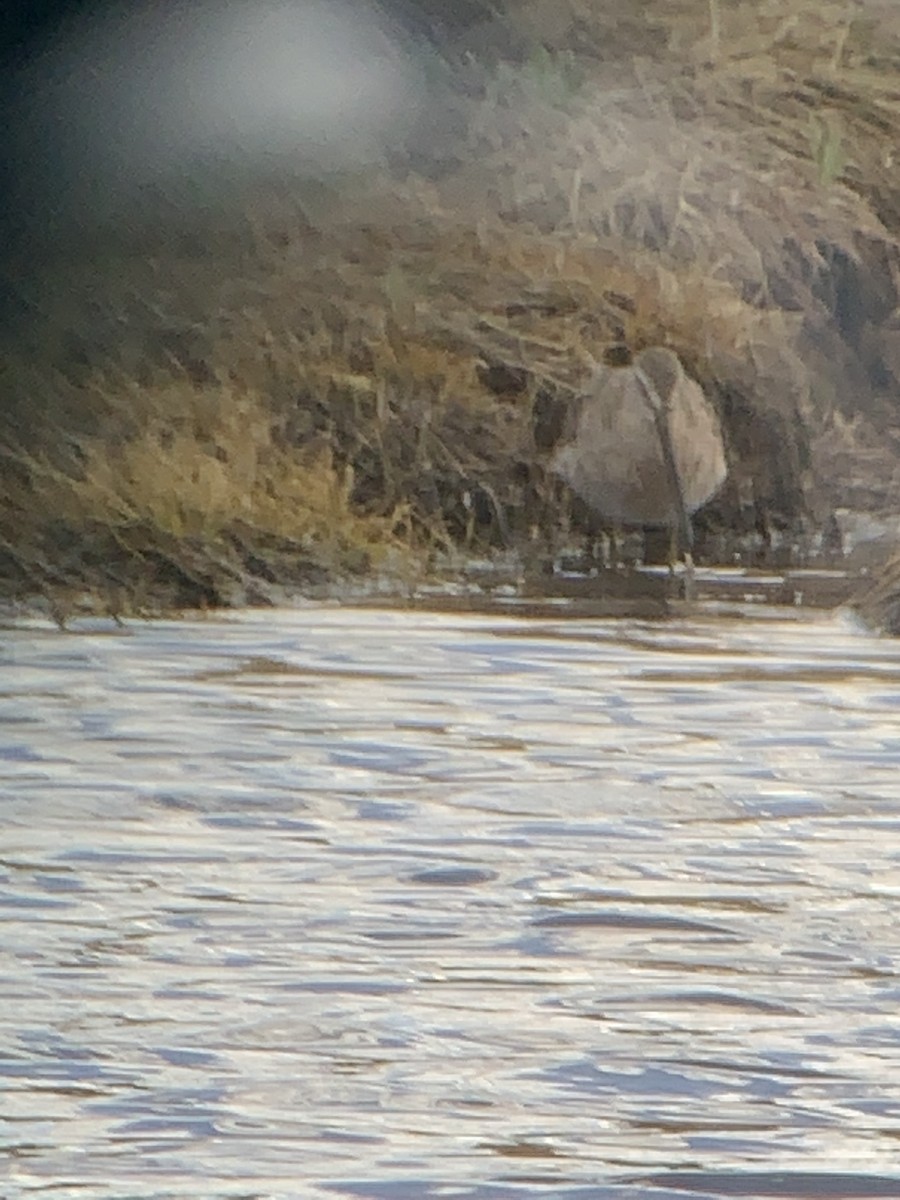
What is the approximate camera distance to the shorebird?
84.3 inches

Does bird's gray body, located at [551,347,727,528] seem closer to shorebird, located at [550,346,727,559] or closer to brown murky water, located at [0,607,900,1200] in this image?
shorebird, located at [550,346,727,559]

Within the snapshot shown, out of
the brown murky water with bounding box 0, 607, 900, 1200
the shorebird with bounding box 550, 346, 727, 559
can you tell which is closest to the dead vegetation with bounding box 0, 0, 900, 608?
the shorebird with bounding box 550, 346, 727, 559

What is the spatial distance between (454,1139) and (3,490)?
850 millimetres

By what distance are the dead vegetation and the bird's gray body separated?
22 millimetres

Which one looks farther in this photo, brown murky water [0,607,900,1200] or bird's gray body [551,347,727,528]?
bird's gray body [551,347,727,528]

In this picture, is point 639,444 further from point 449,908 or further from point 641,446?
point 449,908

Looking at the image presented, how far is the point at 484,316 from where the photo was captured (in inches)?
87.7

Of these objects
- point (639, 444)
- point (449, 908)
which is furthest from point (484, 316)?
point (449, 908)

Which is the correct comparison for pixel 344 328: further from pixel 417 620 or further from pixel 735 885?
pixel 735 885

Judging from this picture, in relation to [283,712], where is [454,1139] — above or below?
below

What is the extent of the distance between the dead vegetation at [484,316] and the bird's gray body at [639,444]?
2 centimetres

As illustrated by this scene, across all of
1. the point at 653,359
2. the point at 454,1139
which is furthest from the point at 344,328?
the point at 454,1139

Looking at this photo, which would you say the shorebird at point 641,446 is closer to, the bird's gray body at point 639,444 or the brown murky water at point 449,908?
the bird's gray body at point 639,444

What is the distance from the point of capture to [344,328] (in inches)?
83.6
